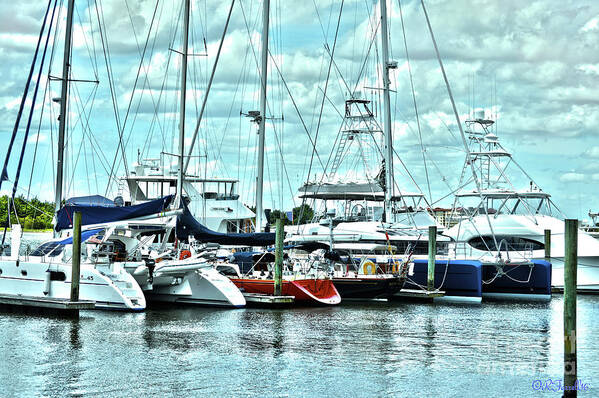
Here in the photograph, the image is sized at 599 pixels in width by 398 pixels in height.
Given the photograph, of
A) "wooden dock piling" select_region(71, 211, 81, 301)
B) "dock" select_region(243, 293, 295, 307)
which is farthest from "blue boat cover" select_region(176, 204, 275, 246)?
"wooden dock piling" select_region(71, 211, 81, 301)

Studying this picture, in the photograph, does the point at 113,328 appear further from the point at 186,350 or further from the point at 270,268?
the point at 270,268

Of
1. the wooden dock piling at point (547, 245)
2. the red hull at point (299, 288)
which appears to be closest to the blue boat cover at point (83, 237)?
the red hull at point (299, 288)

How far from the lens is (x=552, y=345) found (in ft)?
91.6

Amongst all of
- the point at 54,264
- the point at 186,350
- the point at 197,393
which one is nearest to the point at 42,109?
the point at 54,264

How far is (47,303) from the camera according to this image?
101 ft

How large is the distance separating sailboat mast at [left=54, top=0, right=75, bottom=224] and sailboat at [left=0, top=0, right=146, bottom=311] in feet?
0.13

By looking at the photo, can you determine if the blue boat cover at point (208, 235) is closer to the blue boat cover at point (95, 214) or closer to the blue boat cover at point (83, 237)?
the blue boat cover at point (95, 214)

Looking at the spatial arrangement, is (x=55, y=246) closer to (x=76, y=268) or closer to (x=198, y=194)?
(x=76, y=268)

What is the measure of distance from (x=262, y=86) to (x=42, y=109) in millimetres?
11448

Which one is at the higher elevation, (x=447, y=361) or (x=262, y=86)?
(x=262, y=86)

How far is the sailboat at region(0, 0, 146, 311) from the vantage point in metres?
32.4

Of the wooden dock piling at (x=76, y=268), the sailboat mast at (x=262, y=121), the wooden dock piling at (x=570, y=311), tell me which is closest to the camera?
the wooden dock piling at (x=570, y=311)

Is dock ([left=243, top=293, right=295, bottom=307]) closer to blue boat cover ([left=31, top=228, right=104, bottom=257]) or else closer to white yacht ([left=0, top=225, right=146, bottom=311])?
white yacht ([left=0, top=225, right=146, bottom=311])

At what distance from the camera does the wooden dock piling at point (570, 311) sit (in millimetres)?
18756
